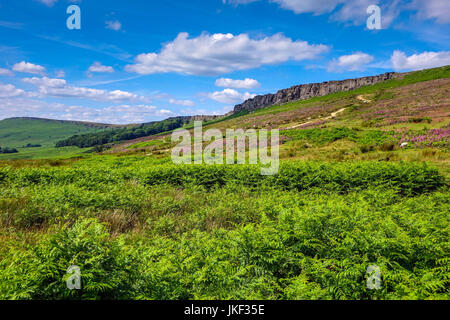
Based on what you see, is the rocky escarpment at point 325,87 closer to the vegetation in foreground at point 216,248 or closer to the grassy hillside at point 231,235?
the grassy hillside at point 231,235

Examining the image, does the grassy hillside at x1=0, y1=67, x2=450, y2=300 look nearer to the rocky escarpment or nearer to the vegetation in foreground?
the vegetation in foreground

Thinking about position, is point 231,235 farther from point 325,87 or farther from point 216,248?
point 325,87

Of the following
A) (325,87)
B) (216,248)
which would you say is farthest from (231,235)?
(325,87)

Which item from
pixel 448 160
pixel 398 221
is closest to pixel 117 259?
pixel 398 221

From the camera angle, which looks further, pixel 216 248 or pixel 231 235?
pixel 231 235

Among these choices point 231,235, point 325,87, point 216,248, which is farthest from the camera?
point 325,87

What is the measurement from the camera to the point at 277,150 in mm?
26812

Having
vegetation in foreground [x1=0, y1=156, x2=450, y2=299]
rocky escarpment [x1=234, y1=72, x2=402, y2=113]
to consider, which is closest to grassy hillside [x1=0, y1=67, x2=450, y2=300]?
vegetation in foreground [x1=0, y1=156, x2=450, y2=299]

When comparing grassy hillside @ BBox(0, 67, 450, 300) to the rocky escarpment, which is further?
the rocky escarpment

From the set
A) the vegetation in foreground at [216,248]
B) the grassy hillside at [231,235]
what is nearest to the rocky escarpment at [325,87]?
the grassy hillside at [231,235]

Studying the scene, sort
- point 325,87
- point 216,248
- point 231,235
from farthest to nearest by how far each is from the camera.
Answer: point 325,87 → point 231,235 → point 216,248

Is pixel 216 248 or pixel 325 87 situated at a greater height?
pixel 325 87

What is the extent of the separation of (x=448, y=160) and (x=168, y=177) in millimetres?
19663
